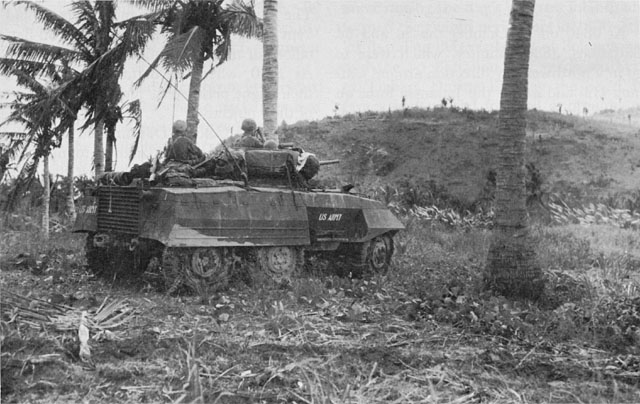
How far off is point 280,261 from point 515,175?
3.53m

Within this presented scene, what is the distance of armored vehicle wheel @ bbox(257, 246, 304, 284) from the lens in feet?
35.1

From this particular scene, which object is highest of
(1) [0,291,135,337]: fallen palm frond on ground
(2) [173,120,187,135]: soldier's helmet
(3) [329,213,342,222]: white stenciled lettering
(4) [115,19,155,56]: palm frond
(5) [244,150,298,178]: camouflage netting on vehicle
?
(4) [115,19,155,56]: palm frond

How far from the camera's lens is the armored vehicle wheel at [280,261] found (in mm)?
10695

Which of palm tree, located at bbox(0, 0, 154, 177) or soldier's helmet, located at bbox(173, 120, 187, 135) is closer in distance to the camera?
soldier's helmet, located at bbox(173, 120, 187, 135)

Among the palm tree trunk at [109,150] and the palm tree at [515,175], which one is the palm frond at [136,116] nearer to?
the palm tree trunk at [109,150]

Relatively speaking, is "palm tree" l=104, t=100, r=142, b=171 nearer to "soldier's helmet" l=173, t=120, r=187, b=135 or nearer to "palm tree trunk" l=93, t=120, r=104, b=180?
"palm tree trunk" l=93, t=120, r=104, b=180

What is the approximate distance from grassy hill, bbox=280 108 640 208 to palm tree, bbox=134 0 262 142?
18.6 metres

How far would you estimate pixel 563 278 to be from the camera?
416 inches

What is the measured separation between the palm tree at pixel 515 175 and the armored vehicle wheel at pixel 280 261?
9.53 ft

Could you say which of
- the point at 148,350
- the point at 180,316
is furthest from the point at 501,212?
the point at 148,350

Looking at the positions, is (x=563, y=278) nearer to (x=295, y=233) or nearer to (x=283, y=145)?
(x=295, y=233)

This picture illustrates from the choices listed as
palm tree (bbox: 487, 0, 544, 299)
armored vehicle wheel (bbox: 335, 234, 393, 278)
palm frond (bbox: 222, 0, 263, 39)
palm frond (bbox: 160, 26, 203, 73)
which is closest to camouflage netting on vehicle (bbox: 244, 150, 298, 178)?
armored vehicle wheel (bbox: 335, 234, 393, 278)

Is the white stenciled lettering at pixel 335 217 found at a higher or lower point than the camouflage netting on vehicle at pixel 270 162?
lower

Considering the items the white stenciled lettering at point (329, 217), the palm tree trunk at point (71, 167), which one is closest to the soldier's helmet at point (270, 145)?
the white stenciled lettering at point (329, 217)
